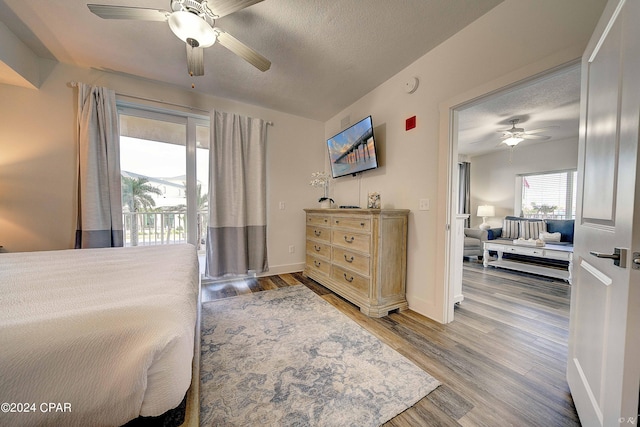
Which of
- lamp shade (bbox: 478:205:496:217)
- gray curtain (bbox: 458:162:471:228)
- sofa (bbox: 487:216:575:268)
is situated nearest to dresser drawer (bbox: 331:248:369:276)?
sofa (bbox: 487:216:575:268)

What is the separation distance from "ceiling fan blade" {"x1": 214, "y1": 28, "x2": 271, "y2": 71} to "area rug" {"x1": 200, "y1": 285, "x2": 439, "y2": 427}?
2.21 metres

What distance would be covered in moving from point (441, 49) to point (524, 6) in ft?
1.94

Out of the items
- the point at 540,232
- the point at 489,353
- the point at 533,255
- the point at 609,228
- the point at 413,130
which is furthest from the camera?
the point at 540,232

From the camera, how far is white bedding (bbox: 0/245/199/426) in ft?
1.92

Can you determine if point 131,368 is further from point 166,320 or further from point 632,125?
point 632,125

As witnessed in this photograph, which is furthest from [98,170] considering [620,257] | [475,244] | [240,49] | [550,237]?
[550,237]

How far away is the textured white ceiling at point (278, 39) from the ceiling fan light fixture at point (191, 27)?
1.35ft

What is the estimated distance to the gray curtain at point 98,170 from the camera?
234 cm

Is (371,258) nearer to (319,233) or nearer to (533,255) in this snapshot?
(319,233)

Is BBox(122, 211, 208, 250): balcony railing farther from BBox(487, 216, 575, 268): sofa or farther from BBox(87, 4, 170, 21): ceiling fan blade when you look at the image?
BBox(487, 216, 575, 268): sofa

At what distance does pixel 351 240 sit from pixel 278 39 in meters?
2.03

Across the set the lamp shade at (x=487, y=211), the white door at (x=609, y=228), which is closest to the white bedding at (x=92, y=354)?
the white door at (x=609, y=228)

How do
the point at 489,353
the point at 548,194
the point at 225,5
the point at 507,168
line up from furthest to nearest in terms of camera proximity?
the point at 507,168
the point at 548,194
the point at 489,353
the point at 225,5

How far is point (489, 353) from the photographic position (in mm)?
1605
